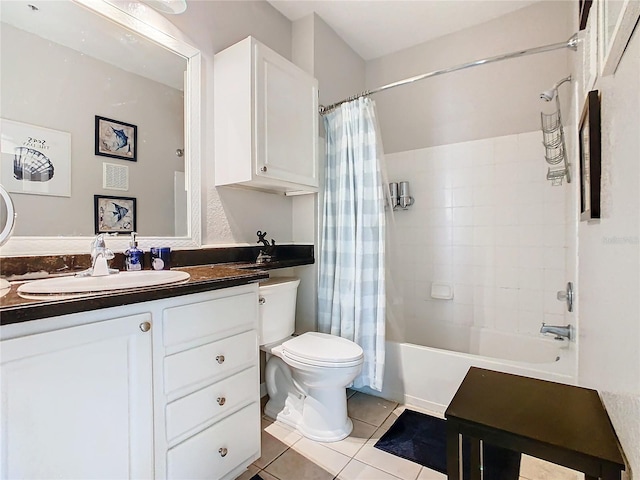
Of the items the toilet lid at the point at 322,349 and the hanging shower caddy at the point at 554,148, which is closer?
the toilet lid at the point at 322,349

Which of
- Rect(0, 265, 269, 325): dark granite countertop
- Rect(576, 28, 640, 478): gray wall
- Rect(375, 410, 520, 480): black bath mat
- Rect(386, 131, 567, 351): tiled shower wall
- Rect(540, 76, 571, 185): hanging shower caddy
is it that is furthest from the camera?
Rect(386, 131, 567, 351): tiled shower wall

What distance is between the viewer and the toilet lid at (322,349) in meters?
1.54

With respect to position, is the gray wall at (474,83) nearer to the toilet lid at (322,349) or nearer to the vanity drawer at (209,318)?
the toilet lid at (322,349)

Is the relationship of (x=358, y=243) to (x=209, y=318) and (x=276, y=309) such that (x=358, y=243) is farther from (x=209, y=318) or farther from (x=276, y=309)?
(x=209, y=318)

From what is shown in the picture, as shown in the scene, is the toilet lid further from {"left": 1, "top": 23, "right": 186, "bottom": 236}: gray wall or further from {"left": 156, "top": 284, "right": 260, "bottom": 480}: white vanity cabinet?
{"left": 1, "top": 23, "right": 186, "bottom": 236}: gray wall

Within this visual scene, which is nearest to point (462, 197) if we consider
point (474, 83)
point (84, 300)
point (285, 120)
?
point (474, 83)

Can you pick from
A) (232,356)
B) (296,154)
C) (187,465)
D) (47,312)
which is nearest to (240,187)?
(296,154)

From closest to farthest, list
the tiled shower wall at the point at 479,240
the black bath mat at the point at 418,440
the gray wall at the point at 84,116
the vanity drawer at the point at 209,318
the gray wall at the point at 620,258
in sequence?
the gray wall at the point at 620,258
the vanity drawer at the point at 209,318
the gray wall at the point at 84,116
the black bath mat at the point at 418,440
the tiled shower wall at the point at 479,240

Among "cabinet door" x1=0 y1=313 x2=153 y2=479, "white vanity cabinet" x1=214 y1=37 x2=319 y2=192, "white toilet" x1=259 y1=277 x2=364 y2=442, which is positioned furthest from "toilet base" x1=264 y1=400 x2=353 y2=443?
"white vanity cabinet" x1=214 y1=37 x2=319 y2=192

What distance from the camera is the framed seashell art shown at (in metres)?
1.13

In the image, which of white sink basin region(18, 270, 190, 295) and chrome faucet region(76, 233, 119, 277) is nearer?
white sink basin region(18, 270, 190, 295)

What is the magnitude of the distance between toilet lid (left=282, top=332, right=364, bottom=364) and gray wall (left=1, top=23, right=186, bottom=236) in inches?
34.5

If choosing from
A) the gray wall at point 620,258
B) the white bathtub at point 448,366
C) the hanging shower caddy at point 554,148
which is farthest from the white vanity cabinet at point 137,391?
the hanging shower caddy at point 554,148

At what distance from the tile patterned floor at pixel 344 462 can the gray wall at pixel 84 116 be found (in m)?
1.20
